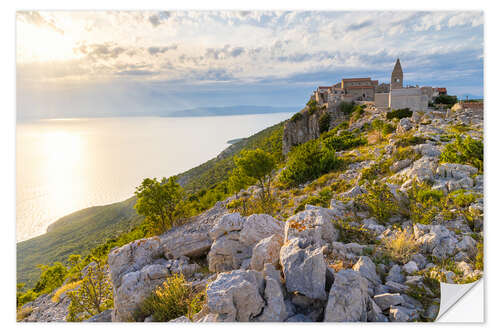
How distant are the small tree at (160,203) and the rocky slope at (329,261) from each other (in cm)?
338

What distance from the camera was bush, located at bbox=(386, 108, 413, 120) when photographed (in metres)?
18.7

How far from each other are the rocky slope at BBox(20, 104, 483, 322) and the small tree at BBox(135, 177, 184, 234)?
3377mm

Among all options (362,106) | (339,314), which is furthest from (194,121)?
(362,106)

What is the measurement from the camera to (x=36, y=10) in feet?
15.6

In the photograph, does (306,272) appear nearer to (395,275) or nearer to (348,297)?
(348,297)

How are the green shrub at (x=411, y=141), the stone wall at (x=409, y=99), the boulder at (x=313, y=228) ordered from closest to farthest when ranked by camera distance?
1. the boulder at (x=313, y=228)
2. the green shrub at (x=411, y=141)
3. the stone wall at (x=409, y=99)

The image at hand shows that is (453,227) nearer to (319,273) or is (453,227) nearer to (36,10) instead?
(319,273)

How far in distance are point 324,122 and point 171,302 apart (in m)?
27.8

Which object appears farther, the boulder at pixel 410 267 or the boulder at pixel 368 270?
the boulder at pixel 410 267

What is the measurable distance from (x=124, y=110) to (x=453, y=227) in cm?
709

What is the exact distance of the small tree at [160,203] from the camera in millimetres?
8344

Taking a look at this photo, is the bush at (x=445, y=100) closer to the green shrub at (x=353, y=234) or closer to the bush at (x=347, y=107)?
the bush at (x=347, y=107)

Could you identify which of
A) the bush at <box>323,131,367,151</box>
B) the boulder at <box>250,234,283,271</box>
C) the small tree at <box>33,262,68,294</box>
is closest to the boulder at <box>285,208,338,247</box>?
the boulder at <box>250,234,283,271</box>

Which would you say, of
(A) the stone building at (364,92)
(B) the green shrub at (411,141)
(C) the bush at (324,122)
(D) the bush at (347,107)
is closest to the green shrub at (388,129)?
(B) the green shrub at (411,141)
